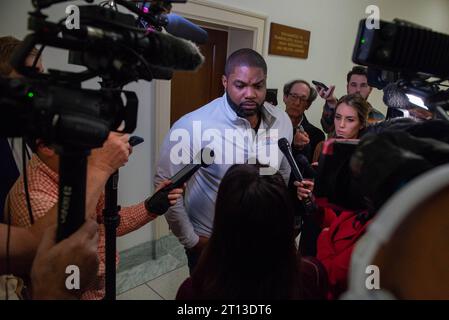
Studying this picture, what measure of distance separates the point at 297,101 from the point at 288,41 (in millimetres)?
943

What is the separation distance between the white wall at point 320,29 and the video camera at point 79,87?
1857 millimetres

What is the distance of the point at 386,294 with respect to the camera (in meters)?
0.38

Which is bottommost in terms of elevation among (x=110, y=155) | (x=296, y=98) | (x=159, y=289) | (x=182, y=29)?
(x=159, y=289)

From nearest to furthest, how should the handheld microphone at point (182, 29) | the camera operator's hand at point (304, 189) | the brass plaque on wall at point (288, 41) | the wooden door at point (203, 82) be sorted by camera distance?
the handheld microphone at point (182, 29), the camera operator's hand at point (304, 189), the wooden door at point (203, 82), the brass plaque on wall at point (288, 41)

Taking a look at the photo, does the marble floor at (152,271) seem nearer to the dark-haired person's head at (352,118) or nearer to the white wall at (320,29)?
the dark-haired person's head at (352,118)

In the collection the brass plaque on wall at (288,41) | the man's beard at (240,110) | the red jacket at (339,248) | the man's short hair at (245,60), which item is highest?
the brass plaque on wall at (288,41)

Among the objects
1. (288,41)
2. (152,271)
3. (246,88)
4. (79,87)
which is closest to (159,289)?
(152,271)

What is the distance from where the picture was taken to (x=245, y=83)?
1.36 meters

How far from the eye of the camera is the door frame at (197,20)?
77.8 inches

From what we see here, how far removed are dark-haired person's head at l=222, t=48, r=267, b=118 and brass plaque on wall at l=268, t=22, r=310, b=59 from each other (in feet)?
4.59

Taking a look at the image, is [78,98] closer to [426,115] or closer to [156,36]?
[156,36]

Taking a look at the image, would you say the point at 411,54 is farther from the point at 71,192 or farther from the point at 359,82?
the point at 359,82

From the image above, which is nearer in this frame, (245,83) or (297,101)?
(245,83)

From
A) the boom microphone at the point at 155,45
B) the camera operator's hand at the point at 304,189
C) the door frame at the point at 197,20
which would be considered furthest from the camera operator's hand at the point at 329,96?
the boom microphone at the point at 155,45
